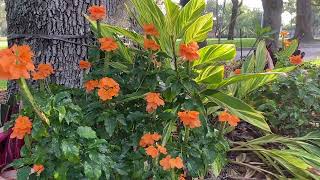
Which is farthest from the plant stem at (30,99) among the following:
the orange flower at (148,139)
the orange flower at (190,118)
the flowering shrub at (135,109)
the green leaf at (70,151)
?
the orange flower at (190,118)

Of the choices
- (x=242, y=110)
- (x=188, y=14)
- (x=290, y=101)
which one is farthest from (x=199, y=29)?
(x=290, y=101)

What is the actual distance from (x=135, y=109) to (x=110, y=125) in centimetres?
24

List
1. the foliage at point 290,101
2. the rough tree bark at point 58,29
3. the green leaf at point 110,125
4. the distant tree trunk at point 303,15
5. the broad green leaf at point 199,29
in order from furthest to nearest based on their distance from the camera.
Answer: the distant tree trunk at point 303,15, the foliage at point 290,101, the rough tree bark at point 58,29, the broad green leaf at point 199,29, the green leaf at point 110,125

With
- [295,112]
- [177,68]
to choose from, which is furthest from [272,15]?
[177,68]

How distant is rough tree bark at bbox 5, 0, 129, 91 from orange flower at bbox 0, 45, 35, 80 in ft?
3.66

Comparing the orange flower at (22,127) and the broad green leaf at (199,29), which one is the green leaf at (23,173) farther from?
the broad green leaf at (199,29)

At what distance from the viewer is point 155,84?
1.93 m

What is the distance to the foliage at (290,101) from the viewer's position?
266 centimetres

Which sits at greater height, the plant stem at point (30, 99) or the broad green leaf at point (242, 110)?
the plant stem at point (30, 99)

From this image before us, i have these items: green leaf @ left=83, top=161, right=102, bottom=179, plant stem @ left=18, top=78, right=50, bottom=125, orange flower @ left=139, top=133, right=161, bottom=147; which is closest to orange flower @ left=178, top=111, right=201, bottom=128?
orange flower @ left=139, top=133, right=161, bottom=147

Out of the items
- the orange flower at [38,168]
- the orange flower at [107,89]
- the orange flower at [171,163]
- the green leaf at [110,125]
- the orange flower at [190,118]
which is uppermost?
the orange flower at [107,89]

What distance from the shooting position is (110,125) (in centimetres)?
179

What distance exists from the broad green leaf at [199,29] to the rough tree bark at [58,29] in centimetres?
65

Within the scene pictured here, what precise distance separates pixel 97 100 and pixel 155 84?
271 millimetres
